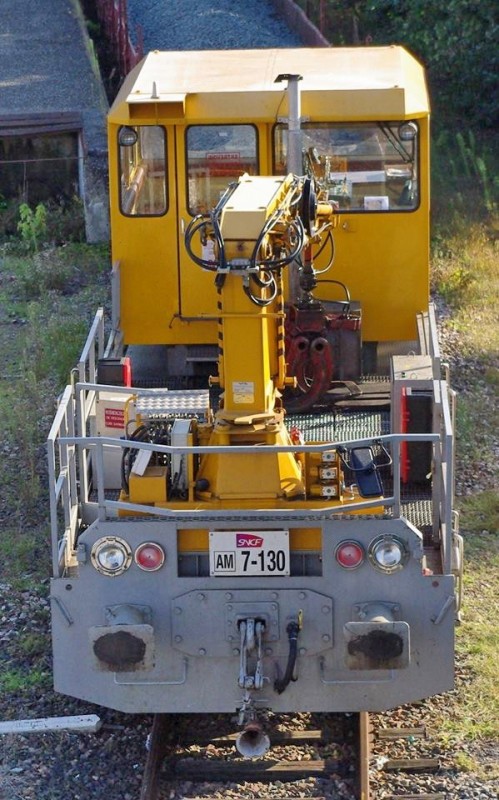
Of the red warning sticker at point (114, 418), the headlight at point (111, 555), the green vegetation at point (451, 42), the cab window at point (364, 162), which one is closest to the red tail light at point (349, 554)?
the headlight at point (111, 555)

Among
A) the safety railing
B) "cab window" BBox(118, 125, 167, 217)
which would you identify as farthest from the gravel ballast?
the safety railing

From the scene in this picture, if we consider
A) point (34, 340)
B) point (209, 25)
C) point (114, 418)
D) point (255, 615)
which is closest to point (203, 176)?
point (114, 418)

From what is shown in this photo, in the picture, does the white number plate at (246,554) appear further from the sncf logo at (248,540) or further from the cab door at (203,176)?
the cab door at (203,176)

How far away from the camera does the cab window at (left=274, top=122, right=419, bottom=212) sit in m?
8.69

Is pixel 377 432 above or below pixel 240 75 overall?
below

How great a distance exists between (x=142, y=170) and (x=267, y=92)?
1058mm

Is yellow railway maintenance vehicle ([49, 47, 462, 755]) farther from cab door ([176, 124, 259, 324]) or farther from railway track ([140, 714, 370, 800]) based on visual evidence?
cab door ([176, 124, 259, 324])

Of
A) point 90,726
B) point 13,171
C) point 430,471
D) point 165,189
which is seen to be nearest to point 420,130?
point 165,189

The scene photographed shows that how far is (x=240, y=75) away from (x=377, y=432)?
9.26 ft

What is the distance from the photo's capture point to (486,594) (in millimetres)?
8164

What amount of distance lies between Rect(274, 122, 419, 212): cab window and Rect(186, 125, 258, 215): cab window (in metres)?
0.20

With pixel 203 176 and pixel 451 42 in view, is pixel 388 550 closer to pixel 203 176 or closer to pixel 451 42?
pixel 203 176

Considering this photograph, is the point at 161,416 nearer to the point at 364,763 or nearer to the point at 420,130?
the point at 364,763

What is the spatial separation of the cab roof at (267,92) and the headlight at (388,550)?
11.5ft
